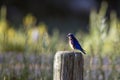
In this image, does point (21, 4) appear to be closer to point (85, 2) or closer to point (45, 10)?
point (45, 10)

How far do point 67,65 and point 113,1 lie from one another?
17644 millimetres

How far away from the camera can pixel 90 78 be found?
20.1 feet

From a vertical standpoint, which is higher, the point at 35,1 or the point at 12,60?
the point at 35,1

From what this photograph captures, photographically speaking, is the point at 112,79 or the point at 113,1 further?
the point at 113,1

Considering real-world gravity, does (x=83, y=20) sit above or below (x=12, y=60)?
above

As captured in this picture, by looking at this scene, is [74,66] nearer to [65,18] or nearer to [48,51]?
[48,51]

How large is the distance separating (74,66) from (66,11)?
1753 cm

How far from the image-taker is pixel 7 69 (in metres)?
5.96

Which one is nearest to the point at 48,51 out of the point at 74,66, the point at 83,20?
the point at 74,66

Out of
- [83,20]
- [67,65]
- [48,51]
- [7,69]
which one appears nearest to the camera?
[67,65]

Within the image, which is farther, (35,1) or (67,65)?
(35,1)

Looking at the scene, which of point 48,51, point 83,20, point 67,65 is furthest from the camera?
point 83,20

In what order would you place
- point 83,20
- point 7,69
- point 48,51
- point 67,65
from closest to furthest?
point 67,65
point 48,51
point 7,69
point 83,20

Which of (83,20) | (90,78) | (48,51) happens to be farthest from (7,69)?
(83,20)
